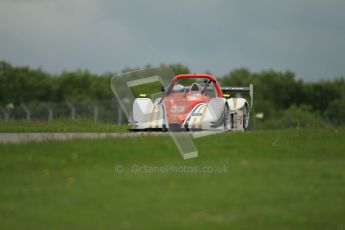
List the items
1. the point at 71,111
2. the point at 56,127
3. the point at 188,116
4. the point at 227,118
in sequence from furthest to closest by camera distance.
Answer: the point at 71,111
the point at 56,127
the point at 227,118
the point at 188,116

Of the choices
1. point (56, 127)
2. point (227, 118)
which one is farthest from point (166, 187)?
point (56, 127)

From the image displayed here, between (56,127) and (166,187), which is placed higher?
(166,187)

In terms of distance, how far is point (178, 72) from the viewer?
12850 cm

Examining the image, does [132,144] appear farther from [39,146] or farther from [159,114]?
[159,114]

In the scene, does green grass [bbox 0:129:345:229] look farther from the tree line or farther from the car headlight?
the tree line

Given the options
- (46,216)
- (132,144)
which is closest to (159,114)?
(132,144)

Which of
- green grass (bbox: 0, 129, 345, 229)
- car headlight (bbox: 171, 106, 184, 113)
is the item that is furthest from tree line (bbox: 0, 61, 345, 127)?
green grass (bbox: 0, 129, 345, 229)

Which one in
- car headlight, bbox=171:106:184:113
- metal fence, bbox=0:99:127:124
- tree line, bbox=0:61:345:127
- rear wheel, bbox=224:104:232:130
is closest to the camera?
car headlight, bbox=171:106:184:113

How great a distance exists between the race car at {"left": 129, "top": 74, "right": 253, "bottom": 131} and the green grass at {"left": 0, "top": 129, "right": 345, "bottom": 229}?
5.42 meters

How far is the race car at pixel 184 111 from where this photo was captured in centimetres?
2286

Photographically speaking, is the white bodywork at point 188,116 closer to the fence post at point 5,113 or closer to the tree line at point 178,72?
the fence post at point 5,113

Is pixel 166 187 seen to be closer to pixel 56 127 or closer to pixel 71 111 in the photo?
pixel 56 127

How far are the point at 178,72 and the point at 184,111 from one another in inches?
4161

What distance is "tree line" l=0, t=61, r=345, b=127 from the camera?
122 metres
